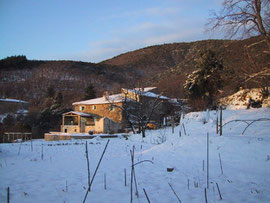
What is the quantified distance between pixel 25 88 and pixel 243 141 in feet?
213

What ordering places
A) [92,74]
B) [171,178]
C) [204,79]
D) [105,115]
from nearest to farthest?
1. [171,178]
2. [204,79]
3. [105,115]
4. [92,74]

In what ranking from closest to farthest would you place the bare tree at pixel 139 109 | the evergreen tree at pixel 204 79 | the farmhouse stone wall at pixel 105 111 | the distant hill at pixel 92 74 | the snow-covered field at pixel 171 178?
the snow-covered field at pixel 171 178 < the bare tree at pixel 139 109 < the evergreen tree at pixel 204 79 < the farmhouse stone wall at pixel 105 111 < the distant hill at pixel 92 74

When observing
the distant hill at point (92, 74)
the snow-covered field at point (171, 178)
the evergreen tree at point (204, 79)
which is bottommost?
the snow-covered field at point (171, 178)

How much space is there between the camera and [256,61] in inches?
430

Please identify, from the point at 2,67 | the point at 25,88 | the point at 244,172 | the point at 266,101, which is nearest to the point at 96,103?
the point at 266,101

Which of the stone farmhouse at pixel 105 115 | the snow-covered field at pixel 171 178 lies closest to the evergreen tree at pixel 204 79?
the stone farmhouse at pixel 105 115

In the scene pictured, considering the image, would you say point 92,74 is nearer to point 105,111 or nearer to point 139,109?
point 105,111

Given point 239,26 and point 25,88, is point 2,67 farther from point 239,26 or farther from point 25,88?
point 239,26

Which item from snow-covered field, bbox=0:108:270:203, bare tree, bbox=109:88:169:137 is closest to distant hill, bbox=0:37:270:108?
bare tree, bbox=109:88:169:137

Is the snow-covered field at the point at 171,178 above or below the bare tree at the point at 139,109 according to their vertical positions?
below

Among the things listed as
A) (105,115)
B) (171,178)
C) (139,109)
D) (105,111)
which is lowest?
(171,178)

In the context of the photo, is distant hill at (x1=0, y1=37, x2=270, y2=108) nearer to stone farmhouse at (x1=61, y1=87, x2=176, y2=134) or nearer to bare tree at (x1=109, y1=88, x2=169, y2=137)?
stone farmhouse at (x1=61, y1=87, x2=176, y2=134)

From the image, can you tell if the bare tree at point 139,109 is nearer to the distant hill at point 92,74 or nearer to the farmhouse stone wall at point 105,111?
the farmhouse stone wall at point 105,111

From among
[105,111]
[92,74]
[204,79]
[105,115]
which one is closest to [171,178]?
[204,79]
